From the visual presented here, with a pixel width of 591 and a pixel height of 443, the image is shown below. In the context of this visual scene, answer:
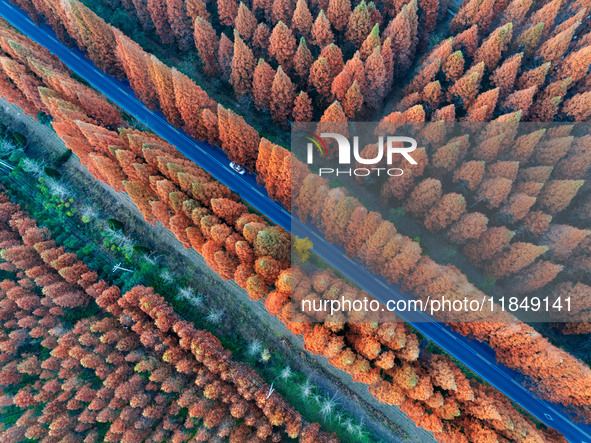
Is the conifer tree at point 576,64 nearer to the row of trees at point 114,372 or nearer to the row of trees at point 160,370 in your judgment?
the row of trees at point 160,370

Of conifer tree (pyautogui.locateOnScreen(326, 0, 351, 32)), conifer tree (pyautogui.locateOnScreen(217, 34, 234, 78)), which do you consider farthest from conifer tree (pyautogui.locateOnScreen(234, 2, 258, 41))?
conifer tree (pyautogui.locateOnScreen(326, 0, 351, 32))

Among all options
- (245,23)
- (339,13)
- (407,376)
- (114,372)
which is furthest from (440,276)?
(245,23)

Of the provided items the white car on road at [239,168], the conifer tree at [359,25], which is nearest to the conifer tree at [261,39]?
the conifer tree at [359,25]

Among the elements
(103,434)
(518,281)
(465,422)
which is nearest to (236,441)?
(103,434)

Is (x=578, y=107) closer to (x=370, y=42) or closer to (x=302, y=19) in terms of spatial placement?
(x=370, y=42)

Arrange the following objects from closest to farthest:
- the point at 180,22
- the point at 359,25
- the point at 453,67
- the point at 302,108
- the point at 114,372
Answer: the point at 114,372, the point at 453,67, the point at 302,108, the point at 359,25, the point at 180,22

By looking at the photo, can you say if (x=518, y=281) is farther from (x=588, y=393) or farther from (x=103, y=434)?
(x=103, y=434)

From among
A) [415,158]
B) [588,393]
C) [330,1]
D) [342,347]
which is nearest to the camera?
[588,393]
